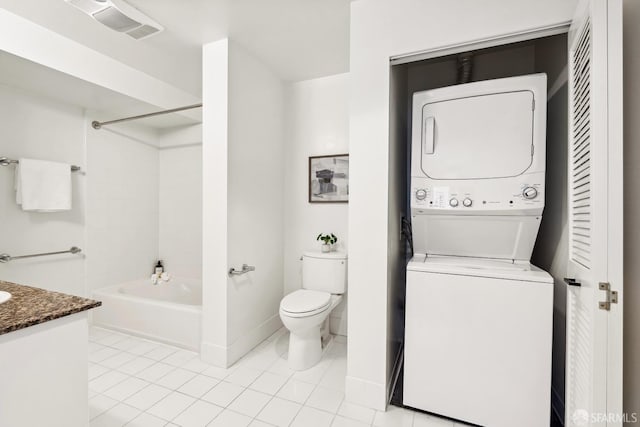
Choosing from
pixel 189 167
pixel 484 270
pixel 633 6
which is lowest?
pixel 484 270

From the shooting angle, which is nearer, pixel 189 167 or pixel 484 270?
pixel 484 270

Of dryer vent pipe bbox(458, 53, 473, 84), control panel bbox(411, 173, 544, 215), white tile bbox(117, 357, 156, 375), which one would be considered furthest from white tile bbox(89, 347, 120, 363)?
dryer vent pipe bbox(458, 53, 473, 84)

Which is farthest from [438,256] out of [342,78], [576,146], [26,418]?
[26,418]

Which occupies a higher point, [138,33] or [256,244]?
[138,33]

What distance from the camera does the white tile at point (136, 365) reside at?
6.91 ft

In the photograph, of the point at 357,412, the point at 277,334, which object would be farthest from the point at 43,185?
the point at 357,412

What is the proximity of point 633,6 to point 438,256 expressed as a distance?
140 centimetres

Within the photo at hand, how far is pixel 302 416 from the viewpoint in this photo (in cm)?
166

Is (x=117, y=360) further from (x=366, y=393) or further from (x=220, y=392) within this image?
(x=366, y=393)

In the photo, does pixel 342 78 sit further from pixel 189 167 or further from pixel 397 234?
pixel 189 167

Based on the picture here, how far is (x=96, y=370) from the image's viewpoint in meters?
2.10

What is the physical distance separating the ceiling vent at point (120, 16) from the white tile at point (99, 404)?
2236mm

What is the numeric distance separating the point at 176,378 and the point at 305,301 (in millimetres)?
1004

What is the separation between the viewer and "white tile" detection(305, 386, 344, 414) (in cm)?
174
